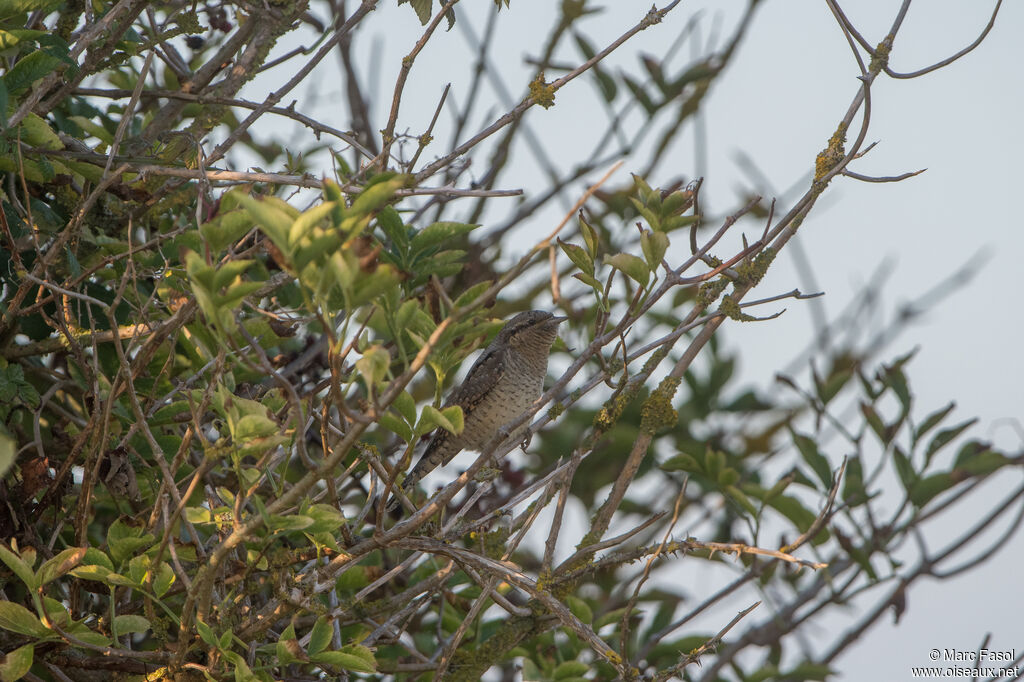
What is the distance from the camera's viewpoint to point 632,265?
198cm

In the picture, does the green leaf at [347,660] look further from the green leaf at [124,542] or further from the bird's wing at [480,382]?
the bird's wing at [480,382]

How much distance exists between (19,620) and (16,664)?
82mm

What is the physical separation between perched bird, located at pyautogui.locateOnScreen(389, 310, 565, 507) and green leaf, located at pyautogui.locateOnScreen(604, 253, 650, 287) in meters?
2.17

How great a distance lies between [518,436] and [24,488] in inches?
45.8

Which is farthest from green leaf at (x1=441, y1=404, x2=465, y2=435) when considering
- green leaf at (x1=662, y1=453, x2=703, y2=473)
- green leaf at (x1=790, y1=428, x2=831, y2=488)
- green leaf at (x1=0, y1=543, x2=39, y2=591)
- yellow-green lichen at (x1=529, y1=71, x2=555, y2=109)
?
green leaf at (x1=790, y1=428, x2=831, y2=488)

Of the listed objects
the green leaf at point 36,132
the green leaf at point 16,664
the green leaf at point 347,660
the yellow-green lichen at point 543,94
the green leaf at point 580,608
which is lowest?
the green leaf at point 16,664

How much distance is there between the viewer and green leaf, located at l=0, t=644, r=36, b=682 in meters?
1.93

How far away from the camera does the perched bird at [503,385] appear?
14.1 feet

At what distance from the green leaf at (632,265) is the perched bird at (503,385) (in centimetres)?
217

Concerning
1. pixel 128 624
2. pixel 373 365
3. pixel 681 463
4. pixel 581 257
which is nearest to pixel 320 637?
pixel 128 624

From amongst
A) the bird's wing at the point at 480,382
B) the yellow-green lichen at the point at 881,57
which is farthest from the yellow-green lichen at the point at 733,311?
the bird's wing at the point at 480,382

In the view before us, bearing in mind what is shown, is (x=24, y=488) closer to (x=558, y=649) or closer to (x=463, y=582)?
(x=463, y=582)

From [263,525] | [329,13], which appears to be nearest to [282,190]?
[263,525]

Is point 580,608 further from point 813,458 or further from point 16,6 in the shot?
point 16,6
